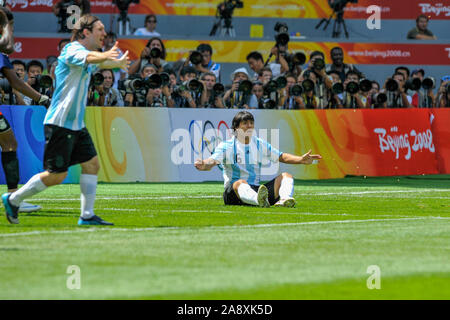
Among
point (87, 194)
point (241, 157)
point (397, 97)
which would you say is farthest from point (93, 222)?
point (397, 97)

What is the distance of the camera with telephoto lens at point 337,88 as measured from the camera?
22.4 metres

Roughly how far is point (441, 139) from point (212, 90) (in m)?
5.65

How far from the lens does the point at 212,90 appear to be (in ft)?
70.0

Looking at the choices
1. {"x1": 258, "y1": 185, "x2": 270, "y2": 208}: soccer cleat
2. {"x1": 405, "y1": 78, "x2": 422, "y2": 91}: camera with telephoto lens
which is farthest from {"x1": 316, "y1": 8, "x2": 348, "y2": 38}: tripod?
{"x1": 258, "y1": 185, "x2": 270, "y2": 208}: soccer cleat

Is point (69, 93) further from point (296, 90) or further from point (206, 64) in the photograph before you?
point (206, 64)

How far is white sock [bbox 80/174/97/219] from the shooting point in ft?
35.8

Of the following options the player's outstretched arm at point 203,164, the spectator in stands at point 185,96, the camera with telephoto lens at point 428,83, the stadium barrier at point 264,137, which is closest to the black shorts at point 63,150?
the player's outstretched arm at point 203,164

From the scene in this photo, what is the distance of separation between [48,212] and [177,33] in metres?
19.2

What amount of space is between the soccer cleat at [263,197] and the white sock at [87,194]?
10.4ft

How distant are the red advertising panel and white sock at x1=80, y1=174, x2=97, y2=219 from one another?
13.8 metres

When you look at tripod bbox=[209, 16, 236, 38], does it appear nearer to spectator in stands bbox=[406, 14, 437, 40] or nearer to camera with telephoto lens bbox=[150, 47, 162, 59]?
spectator in stands bbox=[406, 14, 437, 40]

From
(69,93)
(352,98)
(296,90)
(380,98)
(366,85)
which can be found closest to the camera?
(69,93)
